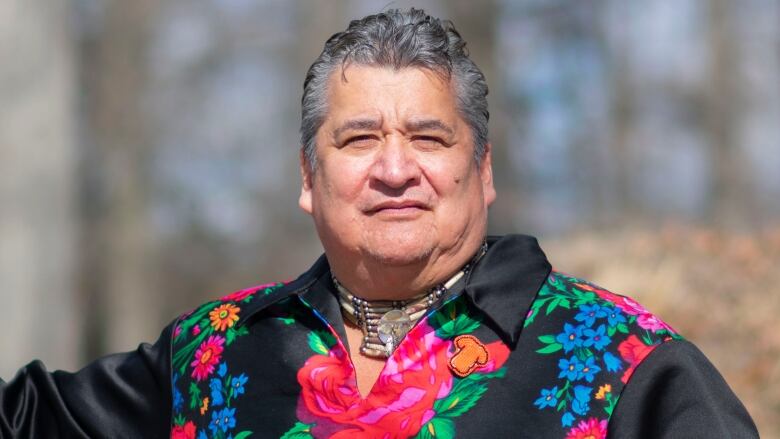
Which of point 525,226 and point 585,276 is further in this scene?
point 525,226

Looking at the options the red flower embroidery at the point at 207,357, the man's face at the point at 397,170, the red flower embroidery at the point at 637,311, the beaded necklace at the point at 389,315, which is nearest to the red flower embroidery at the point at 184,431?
the red flower embroidery at the point at 207,357

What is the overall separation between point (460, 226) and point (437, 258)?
93 mm

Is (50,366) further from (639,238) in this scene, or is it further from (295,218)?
(295,218)

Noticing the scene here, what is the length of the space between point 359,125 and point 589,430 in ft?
2.85

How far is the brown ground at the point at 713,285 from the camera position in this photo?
5.43 metres

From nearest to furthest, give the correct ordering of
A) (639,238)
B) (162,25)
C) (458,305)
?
(458,305) → (639,238) → (162,25)

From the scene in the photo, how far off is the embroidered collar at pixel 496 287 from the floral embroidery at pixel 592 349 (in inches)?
1.9

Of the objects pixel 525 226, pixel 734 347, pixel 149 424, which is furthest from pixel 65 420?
pixel 525 226

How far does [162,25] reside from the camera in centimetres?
1465

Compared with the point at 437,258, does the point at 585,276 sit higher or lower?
lower

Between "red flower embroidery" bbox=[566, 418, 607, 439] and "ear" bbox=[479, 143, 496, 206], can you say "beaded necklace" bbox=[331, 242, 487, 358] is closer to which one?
"ear" bbox=[479, 143, 496, 206]

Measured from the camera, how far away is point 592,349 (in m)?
2.46

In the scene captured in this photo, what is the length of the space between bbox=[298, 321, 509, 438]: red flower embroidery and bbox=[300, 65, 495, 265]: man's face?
0.22 m

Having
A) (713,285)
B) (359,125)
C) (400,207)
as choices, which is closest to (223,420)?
(400,207)
